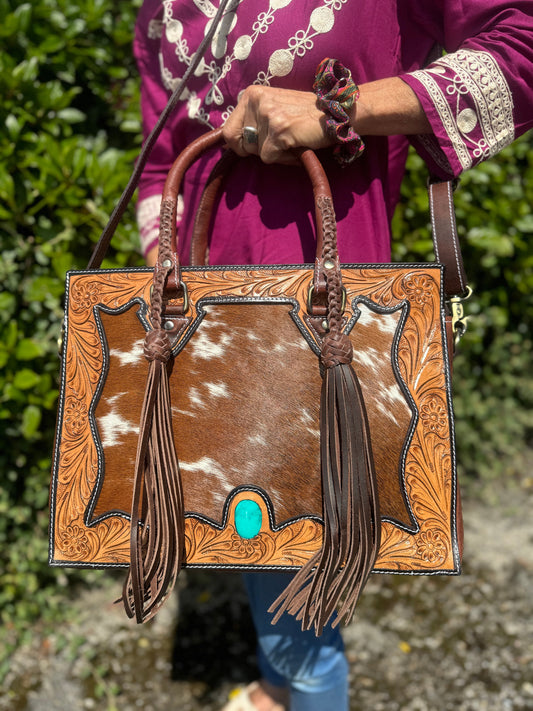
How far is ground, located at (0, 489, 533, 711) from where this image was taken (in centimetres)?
180

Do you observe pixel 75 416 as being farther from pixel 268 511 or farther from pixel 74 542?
pixel 268 511

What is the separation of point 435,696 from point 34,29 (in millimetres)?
2307

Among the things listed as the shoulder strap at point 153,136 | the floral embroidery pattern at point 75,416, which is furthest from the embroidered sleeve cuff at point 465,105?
the floral embroidery pattern at point 75,416

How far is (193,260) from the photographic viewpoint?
1072 millimetres

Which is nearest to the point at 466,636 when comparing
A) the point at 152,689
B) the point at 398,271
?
the point at 152,689

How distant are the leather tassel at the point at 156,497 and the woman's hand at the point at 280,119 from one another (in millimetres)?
345

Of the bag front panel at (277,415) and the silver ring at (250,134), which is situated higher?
the silver ring at (250,134)

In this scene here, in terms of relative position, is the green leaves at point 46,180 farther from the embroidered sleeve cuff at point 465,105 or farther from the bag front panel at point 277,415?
the embroidered sleeve cuff at point 465,105

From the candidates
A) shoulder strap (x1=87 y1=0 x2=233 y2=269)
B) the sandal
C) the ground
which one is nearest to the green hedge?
the ground

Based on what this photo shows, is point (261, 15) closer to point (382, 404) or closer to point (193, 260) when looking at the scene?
point (193, 260)

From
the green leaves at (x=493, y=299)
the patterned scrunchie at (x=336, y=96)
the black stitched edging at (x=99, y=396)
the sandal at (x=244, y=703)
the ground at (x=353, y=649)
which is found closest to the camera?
the patterned scrunchie at (x=336, y=96)

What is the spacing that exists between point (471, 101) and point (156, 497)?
0.78 metres

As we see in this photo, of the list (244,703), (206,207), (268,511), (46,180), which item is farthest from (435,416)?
(46,180)

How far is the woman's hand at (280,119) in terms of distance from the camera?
0.90 m
